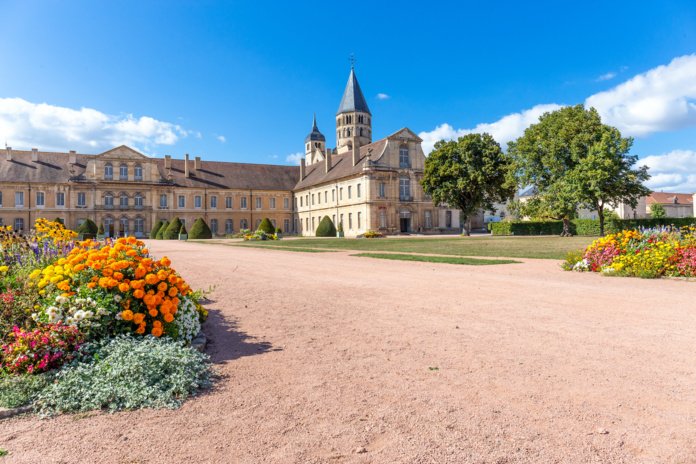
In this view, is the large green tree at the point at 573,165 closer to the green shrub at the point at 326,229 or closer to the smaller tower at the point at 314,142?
the green shrub at the point at 326,229

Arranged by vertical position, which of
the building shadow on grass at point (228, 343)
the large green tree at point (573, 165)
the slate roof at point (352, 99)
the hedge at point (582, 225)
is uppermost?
the slate roof at point (352, 99)

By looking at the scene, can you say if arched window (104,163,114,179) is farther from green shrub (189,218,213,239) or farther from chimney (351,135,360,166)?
chimney (351,135,360,166)

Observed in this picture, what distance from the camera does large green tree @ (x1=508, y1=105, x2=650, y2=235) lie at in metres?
33.1

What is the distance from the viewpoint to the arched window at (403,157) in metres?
50.0

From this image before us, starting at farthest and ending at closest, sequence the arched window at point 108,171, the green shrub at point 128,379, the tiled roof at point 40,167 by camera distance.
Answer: the arched window at point 108,171 → the tiled roof at point 40,167 → the green shrub at point 128,379

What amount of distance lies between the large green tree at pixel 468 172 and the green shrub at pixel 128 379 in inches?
1507

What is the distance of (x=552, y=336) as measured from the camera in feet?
16.6

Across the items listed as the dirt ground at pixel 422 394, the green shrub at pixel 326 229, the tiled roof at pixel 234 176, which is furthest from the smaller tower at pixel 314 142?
the dirt ground at pixel 422 394

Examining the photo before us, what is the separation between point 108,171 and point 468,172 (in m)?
42.9

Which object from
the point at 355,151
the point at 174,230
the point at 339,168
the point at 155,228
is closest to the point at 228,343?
the point at 174,230

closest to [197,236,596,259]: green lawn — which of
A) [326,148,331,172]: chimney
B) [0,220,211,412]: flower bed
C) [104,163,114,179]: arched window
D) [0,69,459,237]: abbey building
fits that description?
[0,220,211,412]: flower bed

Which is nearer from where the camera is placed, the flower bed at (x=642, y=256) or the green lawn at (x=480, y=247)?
the flower bed at (x=642, y=256)

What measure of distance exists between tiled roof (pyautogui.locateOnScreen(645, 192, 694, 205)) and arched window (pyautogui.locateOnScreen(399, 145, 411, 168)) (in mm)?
56060

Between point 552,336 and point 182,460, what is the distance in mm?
4191
